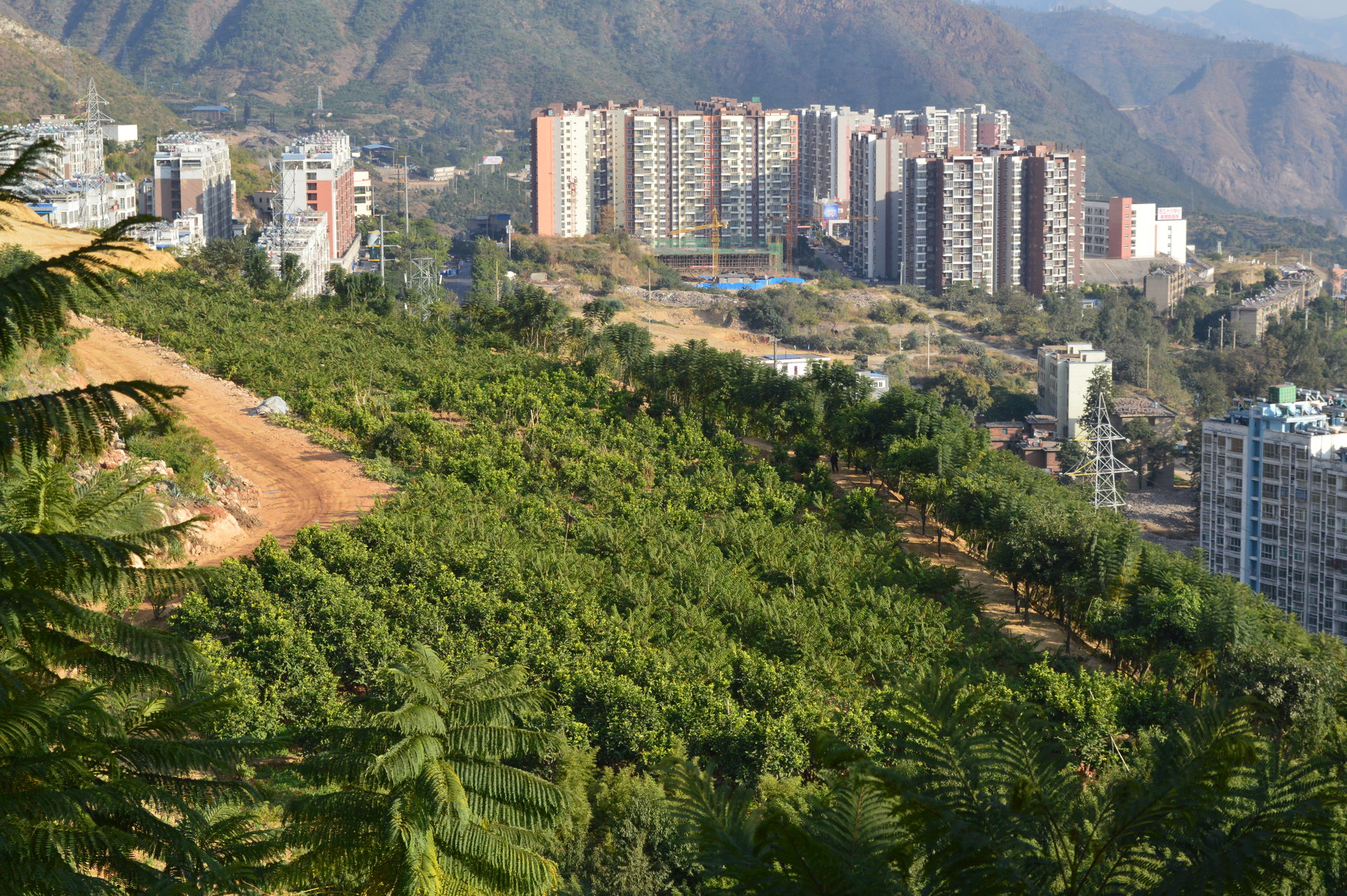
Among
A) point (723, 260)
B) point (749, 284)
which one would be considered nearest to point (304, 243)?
point (749, 284)

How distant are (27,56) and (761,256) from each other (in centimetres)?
3175

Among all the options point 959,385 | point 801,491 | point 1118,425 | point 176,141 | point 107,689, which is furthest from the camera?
point 176,141

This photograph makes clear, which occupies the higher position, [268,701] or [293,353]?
[293,353]

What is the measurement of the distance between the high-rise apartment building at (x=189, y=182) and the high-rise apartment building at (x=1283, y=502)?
2756cm

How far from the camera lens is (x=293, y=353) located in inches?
659

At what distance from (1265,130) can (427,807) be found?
14562 cm

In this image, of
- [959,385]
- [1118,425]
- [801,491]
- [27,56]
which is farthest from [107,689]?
[27,56]

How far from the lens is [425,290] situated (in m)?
30.1

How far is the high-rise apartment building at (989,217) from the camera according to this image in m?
48.6

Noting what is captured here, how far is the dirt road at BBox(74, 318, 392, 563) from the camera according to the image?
1200 centimetres

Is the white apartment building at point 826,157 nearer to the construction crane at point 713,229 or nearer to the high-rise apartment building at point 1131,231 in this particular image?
the construction crane at point 713,229

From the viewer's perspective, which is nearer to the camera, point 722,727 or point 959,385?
point 722,727

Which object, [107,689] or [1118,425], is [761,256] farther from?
[107,689]

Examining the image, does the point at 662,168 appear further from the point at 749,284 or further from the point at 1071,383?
the point at 1071,383
